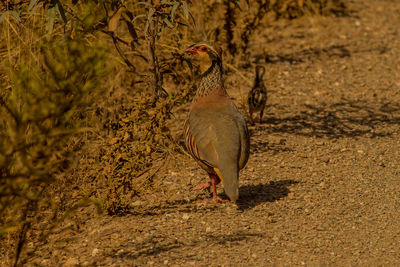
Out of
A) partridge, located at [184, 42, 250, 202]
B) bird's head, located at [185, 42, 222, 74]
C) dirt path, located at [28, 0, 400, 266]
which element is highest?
bird's head, located at [185, 42, 222, 74]

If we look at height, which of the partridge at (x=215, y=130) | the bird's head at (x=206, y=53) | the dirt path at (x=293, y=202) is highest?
the bird's head at (x=206, y=53)

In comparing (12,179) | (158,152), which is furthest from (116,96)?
(12,179)

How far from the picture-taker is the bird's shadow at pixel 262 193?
17.9 ft

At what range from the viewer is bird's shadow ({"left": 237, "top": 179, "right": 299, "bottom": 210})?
5449mm

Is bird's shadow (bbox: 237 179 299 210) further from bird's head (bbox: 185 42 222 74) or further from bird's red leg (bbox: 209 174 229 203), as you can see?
Answer: bird's head (bbox: 185 42 222 74)

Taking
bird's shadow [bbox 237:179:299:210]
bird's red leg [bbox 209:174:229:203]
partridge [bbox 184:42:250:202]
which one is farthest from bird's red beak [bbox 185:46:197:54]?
bird's shadow [bbox 237:179:299:210]

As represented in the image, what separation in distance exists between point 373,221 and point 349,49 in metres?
5.65

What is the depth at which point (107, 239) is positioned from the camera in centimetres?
491

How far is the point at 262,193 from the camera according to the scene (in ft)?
18.5

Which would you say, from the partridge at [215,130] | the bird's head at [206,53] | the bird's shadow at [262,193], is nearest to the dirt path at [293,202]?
the bird's shadow at [262,193]

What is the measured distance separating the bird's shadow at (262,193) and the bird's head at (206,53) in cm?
127

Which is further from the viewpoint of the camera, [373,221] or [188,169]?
[188,169]

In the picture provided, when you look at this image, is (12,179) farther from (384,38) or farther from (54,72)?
(384,38)

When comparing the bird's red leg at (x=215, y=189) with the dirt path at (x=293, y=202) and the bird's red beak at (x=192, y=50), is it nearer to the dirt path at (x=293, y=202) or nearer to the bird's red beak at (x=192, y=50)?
the dirt path at (x=293, y=202)
